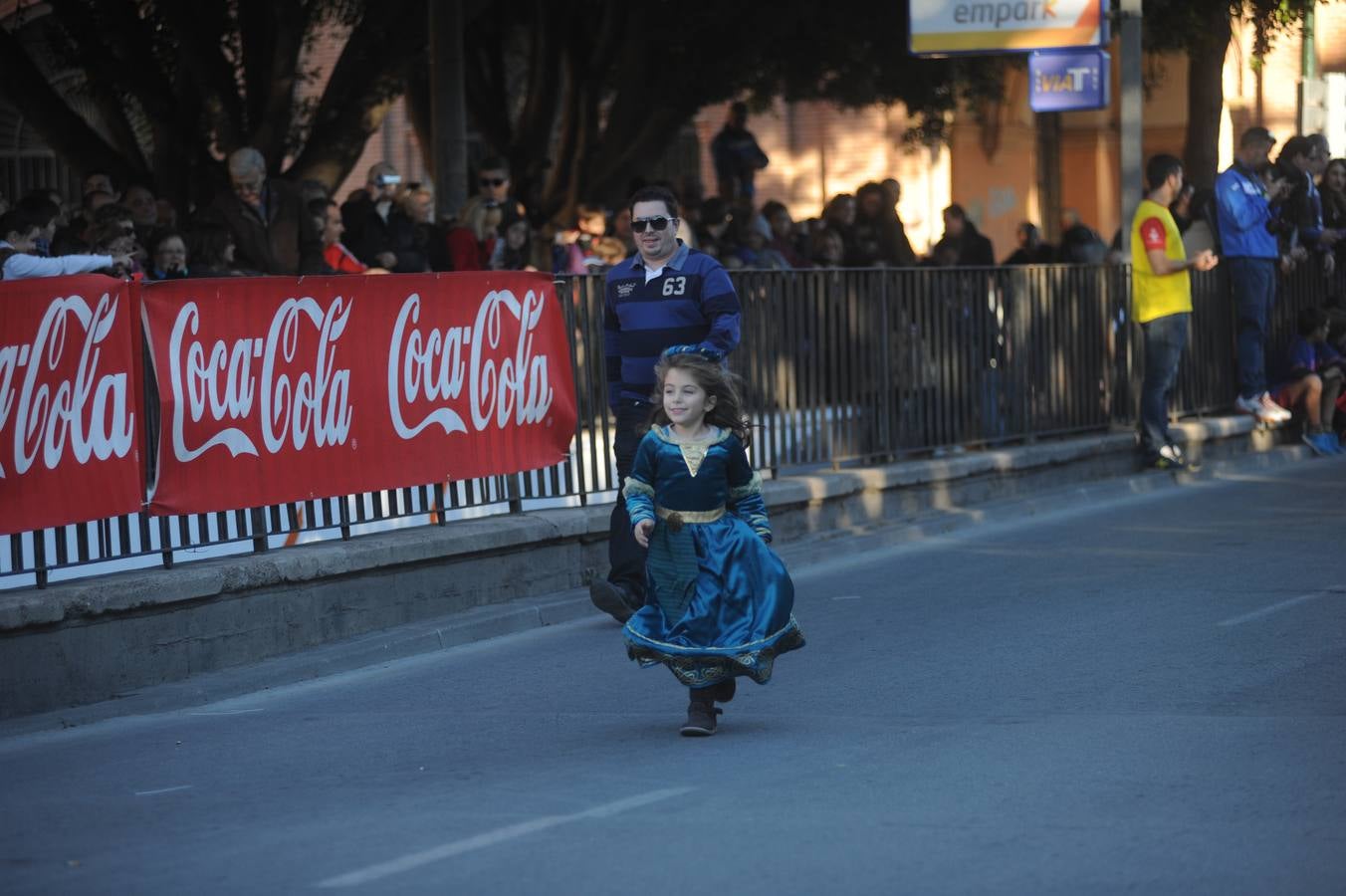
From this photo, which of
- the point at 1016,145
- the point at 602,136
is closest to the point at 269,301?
the point at 602,136

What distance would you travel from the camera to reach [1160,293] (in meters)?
16.8

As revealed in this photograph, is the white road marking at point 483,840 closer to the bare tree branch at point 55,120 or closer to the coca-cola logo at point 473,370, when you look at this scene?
the coca-cola logo at point 473,370

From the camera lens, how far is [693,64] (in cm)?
2272

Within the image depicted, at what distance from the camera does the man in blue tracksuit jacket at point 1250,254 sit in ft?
60.5

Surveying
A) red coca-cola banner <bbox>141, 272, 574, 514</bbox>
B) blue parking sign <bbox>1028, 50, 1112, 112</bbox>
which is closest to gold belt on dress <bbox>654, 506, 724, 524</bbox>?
red coca-cola banner <bbox>141, 272, 574, 514</bbox>

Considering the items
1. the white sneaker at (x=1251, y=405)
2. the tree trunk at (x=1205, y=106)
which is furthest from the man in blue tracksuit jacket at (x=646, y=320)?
the tree trunk at (x=1205, y=106)

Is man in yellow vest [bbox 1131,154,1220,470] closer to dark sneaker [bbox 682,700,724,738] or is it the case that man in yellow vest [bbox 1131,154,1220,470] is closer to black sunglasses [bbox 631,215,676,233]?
black sunglasses [bbox 631,215,676,233]

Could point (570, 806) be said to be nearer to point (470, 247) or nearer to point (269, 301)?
point (269, 301)

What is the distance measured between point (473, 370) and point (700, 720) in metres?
3.72

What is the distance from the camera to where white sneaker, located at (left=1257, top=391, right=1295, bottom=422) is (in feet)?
62.0

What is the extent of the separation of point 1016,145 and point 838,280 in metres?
26.4

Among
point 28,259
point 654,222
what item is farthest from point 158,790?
point 28,259

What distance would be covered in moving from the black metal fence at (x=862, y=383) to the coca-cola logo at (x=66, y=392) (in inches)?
10.7

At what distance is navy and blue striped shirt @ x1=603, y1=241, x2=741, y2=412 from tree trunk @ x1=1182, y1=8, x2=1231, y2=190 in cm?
1528
